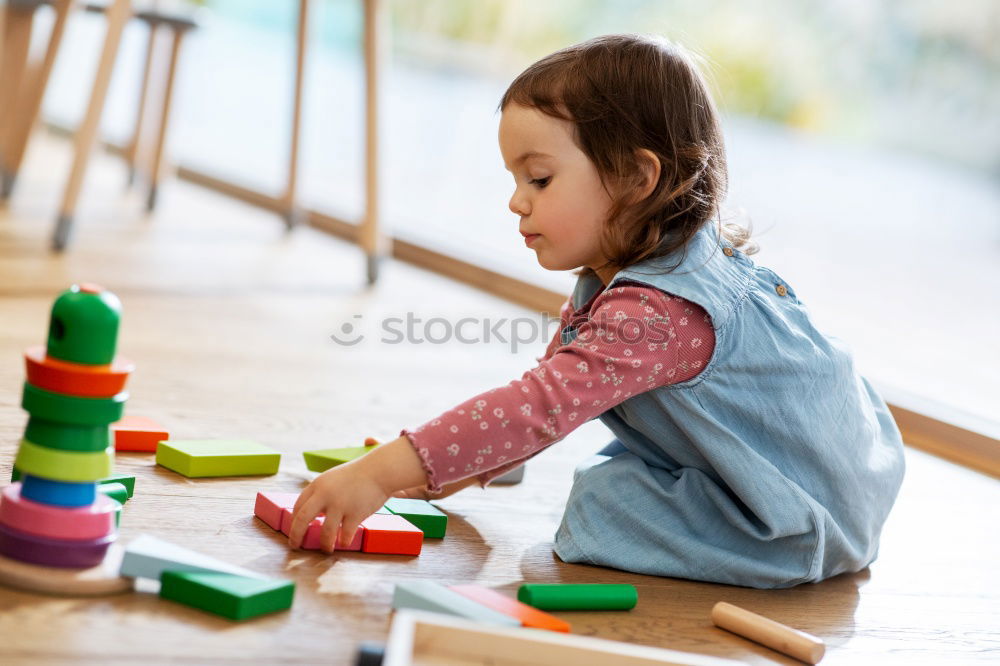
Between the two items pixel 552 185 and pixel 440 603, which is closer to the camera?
pixel 440 603

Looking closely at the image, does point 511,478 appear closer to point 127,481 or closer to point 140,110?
point 127,481

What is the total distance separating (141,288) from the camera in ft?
5.75

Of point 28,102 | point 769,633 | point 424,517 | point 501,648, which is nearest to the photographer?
point 501,648

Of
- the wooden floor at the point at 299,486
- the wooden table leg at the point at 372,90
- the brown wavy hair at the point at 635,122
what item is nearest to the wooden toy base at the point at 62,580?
the wooden floor at the point at 299,486

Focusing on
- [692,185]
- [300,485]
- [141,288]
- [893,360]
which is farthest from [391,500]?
[893,360]

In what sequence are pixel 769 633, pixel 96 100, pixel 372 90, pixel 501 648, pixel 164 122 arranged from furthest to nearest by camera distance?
pixel 164 122, pixel 372 90, pixel 96 100, pixel 769 633, pixel 501 648

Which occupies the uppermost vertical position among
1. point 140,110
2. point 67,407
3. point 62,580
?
point 140,110

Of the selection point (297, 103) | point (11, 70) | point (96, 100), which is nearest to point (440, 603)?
point (96, 100)

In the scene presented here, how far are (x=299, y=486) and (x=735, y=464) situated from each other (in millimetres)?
397

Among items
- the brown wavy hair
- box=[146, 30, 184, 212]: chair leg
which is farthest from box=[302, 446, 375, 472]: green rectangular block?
box=[146, 30, 184, 212]: chair leg

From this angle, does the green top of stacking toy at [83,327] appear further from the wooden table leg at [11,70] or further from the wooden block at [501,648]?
the wooden table leg at [11,70]

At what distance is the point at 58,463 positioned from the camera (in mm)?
695

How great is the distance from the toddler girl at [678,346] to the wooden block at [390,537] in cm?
6

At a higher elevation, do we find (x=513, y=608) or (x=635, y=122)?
(x=635, y=122)
